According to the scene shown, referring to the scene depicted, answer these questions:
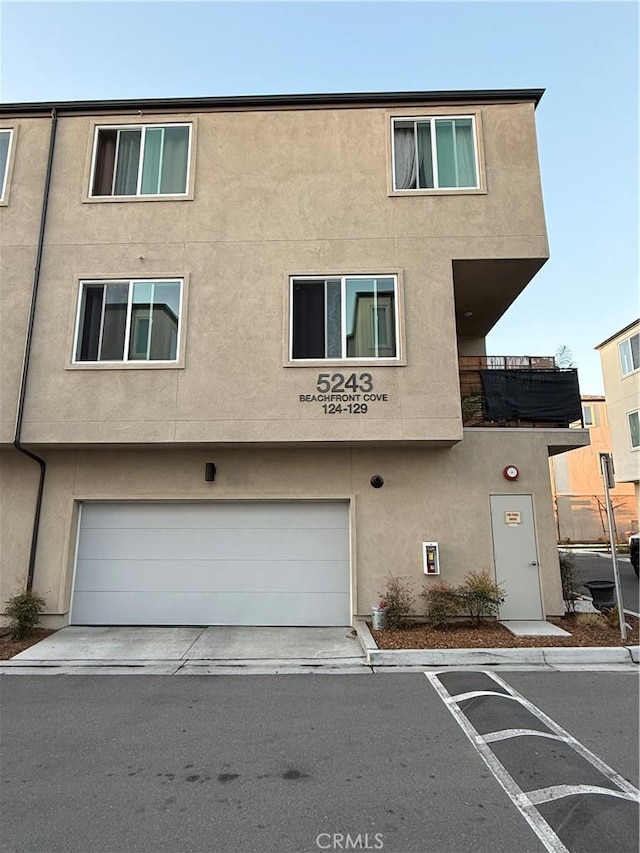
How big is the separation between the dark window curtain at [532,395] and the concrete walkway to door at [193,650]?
4918mm

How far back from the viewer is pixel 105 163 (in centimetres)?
973

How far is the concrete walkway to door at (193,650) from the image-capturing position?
6.93 metres

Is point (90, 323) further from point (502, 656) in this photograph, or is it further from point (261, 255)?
point (502, 656)

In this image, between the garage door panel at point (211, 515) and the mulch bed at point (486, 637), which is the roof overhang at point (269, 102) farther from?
the mulch bed at point (486, 637)

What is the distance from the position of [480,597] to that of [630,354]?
21200 millimetres

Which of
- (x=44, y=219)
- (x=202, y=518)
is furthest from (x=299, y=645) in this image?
(x=44, y=219)

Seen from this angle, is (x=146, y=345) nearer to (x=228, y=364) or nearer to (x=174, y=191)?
(x=228, y=364)

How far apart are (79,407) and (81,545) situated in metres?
2.55

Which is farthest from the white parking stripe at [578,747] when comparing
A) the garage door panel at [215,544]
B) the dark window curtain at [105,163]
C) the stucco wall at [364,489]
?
the dark window curtain at [105,163]

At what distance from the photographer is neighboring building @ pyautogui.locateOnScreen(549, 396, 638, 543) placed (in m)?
25.5

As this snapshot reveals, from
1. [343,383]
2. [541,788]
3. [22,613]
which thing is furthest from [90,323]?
[541,788]

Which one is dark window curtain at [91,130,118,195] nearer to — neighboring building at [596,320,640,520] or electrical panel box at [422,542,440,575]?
electrical panel box at [422,542,440,575]

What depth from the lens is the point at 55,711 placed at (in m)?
5.44

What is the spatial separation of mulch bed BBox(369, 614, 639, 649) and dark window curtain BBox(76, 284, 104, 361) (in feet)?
22.1
